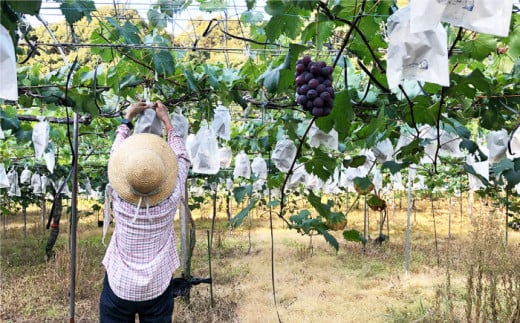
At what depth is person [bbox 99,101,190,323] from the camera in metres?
1.93

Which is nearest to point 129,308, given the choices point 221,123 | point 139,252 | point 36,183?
point 139,252

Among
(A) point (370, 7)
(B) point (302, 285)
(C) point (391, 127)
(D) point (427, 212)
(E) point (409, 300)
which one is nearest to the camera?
(A) point (370, 7)

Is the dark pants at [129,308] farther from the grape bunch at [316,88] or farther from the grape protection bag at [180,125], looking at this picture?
the grape bunch at [316,88]

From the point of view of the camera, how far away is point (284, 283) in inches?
259

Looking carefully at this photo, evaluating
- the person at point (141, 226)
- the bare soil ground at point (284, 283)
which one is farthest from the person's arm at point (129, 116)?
the bare soil ground at point (284, 283)

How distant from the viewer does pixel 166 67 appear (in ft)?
6.27

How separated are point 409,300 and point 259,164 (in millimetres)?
2851

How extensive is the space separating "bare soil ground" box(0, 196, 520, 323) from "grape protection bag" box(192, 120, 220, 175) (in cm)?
75

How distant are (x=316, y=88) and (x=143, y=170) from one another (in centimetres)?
90

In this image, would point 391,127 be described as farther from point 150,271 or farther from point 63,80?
point 63,80

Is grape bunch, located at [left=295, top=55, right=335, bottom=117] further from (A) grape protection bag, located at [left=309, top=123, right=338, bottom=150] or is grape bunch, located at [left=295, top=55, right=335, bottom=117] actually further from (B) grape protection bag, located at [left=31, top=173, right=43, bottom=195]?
(B) grape protection bag, located at [left=31, top=173, right=43, bottom=195]

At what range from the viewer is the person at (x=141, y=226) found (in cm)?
193

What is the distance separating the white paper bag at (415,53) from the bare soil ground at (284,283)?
6.64 ft

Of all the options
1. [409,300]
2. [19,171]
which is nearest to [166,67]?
[409,300]
